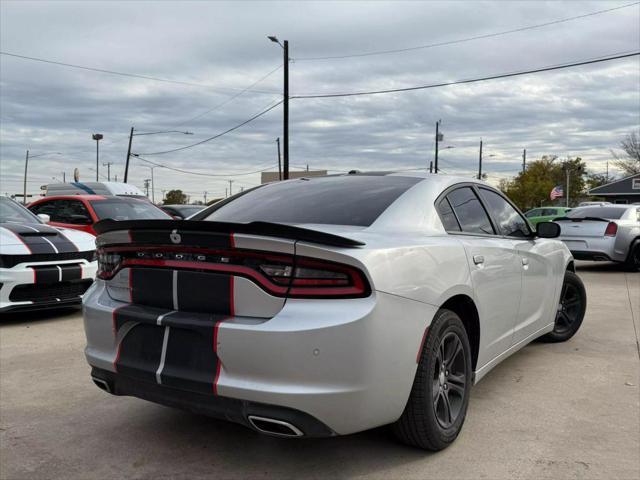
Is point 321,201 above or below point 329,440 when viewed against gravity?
above

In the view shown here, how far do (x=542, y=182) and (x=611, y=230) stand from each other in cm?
5717

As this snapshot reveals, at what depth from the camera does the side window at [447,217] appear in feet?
11.0

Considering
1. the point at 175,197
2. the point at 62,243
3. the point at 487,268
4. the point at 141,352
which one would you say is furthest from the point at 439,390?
the point at 175,197

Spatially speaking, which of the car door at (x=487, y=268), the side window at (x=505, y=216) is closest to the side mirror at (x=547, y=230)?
the side window at (x=505, y=216)

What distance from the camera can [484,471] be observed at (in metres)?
2.79

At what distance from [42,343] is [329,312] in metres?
4.02

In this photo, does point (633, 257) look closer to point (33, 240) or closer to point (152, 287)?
point (33, 240)

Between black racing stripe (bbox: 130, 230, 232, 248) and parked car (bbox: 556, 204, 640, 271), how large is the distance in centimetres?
1050

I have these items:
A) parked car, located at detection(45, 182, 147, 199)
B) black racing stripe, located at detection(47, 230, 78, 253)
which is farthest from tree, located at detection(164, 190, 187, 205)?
black racing stripe, located at detection(47, 230, 78, 253)

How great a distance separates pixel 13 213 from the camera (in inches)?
287

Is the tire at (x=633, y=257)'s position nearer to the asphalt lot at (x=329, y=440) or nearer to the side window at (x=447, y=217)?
the asphalt lot at (x=329, y=440)

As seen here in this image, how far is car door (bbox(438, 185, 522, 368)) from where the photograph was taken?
11.1 feet

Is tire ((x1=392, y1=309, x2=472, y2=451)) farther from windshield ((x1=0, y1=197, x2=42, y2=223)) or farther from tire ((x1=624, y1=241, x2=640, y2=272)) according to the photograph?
tire ((x1=624, y1=241, x2=640, y2=272))

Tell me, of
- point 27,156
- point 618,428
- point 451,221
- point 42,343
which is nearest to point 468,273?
point 451,221
